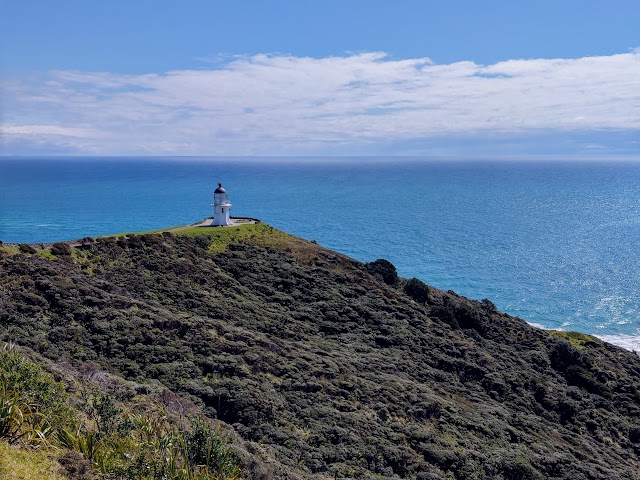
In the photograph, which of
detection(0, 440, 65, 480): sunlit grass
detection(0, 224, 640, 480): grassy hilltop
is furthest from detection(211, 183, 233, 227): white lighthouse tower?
detection(0, 440, 65, 480): sunlit grass

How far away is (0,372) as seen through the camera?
542 inches

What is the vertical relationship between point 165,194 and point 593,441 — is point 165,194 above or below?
above

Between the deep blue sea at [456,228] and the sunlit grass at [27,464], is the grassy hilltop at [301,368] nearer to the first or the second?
the sunlit grass at [27,464]

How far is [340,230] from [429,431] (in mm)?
86526

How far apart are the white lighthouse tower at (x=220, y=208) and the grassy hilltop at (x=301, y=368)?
650cm

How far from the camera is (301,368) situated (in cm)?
2612

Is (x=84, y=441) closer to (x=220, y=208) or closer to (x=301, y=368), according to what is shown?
(x=301, y=368)

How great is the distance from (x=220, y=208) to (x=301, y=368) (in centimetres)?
2873

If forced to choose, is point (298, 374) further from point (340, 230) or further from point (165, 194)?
point (165, 194)

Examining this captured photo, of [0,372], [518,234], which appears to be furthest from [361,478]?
[518,234]

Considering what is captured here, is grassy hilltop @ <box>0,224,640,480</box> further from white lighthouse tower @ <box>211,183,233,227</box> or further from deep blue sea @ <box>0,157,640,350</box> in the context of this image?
deep blue sea @ <box>0,157,640,350</box>

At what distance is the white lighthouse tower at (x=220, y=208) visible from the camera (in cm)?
5134

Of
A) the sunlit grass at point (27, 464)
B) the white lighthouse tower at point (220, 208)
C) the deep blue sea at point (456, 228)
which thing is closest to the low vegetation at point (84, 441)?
the sunlit grass at point (27, 464)

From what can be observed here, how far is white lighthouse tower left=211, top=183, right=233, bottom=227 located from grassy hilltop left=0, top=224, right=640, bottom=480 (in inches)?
256
